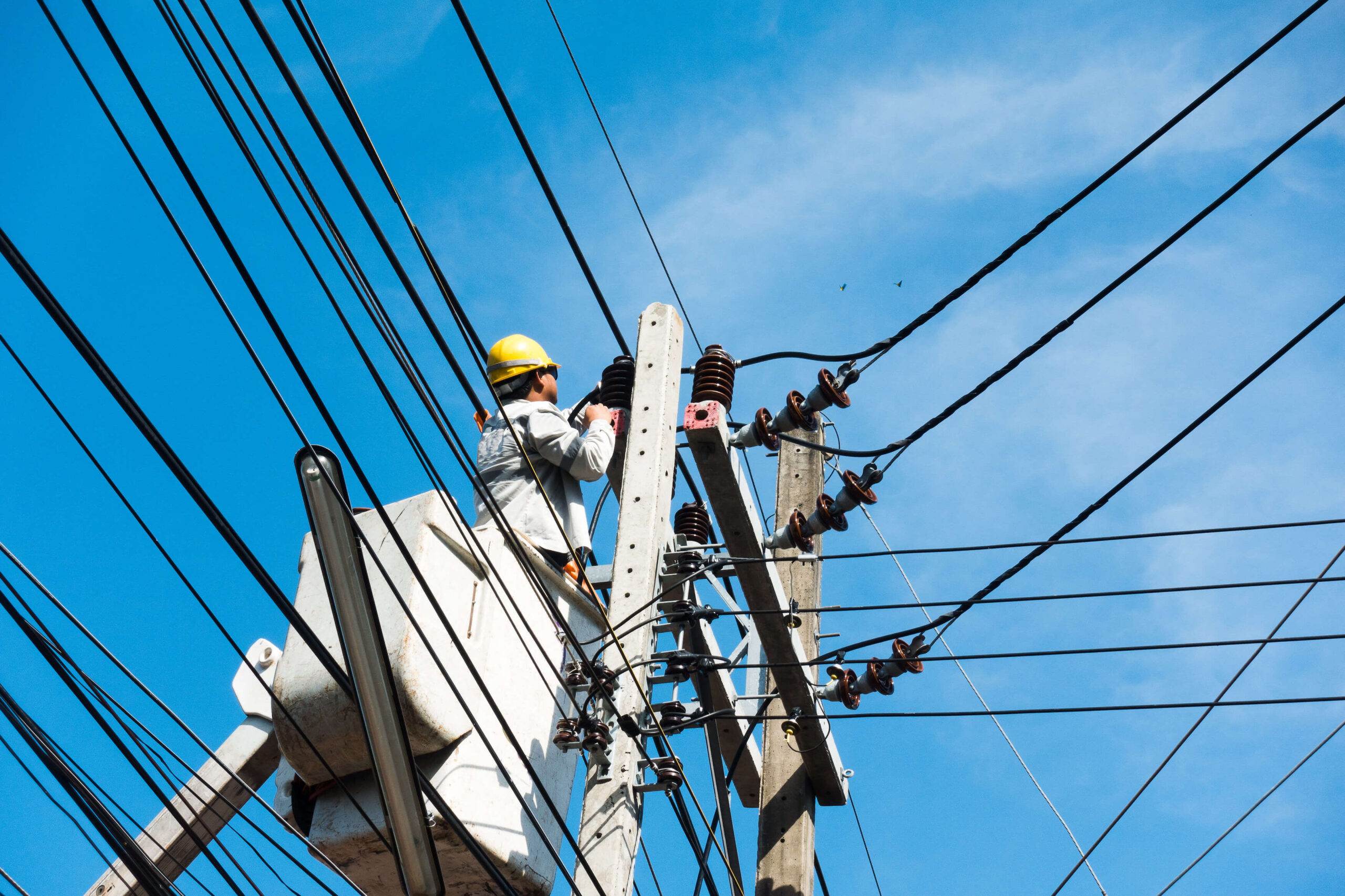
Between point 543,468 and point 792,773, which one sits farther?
point 543,468

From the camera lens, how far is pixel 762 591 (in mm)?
5391

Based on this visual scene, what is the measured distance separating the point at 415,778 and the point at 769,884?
11.6 feet

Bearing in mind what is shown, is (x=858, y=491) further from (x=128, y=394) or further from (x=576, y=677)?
(x=128, y=394)

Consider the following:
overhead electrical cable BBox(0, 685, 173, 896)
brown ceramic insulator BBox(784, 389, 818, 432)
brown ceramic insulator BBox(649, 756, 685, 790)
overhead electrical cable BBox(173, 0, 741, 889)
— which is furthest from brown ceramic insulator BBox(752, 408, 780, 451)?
overhead electrical cable BBox(0, 685, 173, 896)

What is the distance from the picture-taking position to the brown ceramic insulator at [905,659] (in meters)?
5.29

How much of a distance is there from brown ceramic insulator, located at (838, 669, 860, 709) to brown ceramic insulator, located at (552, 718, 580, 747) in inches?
62.5

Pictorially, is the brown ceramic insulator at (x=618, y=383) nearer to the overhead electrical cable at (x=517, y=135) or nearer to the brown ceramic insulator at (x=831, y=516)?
the overhead electrical cable at (x=517, y=135)

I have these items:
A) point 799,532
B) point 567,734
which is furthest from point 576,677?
point 799,532

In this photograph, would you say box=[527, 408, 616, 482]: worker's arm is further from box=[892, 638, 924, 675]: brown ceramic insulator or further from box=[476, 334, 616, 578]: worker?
box=[892, 638, 924, 675]: brown ceramic insulator

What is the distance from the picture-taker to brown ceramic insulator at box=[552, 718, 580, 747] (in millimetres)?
4391

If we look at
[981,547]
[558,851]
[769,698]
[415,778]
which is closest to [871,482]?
[981,547]

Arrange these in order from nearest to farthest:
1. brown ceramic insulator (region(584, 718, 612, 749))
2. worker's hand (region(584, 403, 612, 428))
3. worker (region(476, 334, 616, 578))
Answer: brown ceramic insulator (region(584, 718, 612, 749)) < worker (region(476, 334, 616, 578)) < worker's hand (region(584, 403, 612, 428))

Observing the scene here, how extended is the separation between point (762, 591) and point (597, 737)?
4.35ft

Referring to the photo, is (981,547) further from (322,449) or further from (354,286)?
(322,449)
